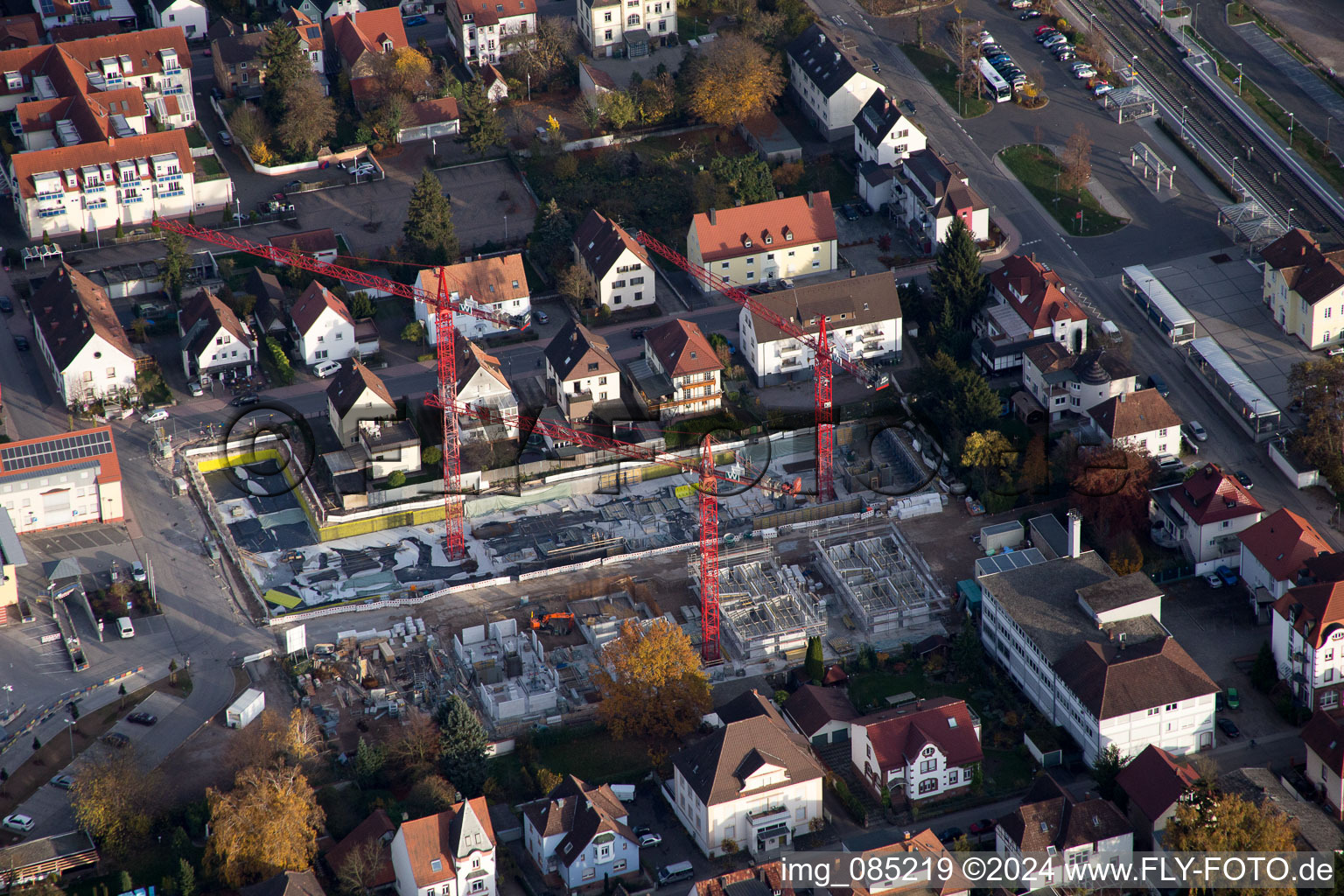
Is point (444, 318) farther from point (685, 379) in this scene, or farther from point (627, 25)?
point (627, 25)

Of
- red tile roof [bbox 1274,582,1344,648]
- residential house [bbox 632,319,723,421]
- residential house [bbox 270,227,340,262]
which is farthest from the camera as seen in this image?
residential house [bbox 270,227,340,262]

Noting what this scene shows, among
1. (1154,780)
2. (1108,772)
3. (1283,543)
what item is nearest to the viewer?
(1154,780)

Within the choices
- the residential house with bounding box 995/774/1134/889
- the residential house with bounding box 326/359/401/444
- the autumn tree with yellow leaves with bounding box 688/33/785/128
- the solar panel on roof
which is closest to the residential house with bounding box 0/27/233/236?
the residential house with bounding box 326/359/401/444

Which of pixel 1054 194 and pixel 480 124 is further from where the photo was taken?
pixel 480 124

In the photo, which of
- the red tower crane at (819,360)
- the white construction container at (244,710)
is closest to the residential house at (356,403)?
the red tower crane at (819,360)

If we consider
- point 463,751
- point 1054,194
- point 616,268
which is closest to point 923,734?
point 463,751

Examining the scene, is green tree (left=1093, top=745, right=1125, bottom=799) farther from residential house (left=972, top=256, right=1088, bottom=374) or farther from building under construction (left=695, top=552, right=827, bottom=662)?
residential house (left=972, top=256, right=1088, bottom=374)

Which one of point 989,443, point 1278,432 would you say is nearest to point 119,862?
point 989,443
